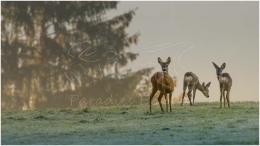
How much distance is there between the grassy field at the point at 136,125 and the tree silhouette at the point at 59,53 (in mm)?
9636

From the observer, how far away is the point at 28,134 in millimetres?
16891

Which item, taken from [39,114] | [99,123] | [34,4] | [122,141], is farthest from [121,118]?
[34,4]

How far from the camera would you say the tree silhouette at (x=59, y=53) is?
33375 mm

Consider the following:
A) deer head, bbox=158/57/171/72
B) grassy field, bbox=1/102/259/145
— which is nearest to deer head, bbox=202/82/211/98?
grassy field, bbox=1/102/259/145

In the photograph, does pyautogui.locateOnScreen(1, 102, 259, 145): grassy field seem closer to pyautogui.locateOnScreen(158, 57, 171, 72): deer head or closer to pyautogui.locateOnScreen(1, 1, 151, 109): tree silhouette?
pyautogui.locateOnScreen(158, 57, 171, 72): deer head

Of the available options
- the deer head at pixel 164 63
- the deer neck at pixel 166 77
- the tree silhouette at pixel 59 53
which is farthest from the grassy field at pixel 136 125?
the tree silhouette at pixel 59 53

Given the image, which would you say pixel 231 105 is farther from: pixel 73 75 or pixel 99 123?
pixel 73 75

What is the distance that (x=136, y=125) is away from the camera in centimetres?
1786

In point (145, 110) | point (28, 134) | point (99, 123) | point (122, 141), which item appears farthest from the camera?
point (145, 110)

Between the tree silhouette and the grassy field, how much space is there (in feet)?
31.6

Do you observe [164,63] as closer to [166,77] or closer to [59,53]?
[166,77]

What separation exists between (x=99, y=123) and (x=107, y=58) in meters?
14.8

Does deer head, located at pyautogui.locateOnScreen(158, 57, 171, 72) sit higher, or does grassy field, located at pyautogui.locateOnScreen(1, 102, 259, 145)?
deer head, located at pyautogui.locateOnScreen(158, 57, 171, 72)

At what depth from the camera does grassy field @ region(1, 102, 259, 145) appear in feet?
48.9
